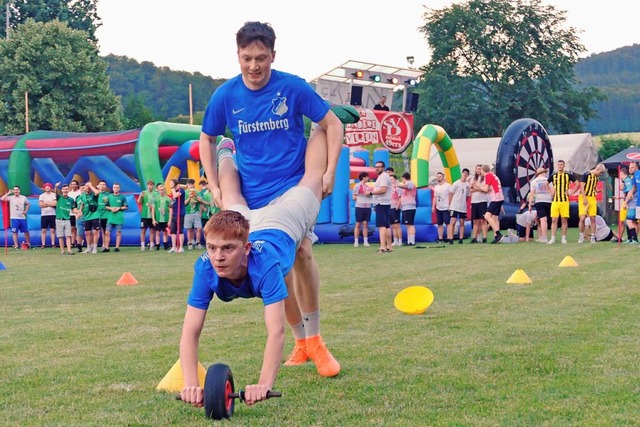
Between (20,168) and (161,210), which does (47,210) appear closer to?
(161,210)

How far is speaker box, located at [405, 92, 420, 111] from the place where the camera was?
39356mm

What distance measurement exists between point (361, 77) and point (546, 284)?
2983 cm

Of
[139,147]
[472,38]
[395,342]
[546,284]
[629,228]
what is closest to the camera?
[395,342]

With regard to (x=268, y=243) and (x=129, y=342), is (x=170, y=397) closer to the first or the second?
(x=268, y=243)

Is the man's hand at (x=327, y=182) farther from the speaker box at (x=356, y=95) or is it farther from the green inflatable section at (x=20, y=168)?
the speaker box at (x=356, y=95)

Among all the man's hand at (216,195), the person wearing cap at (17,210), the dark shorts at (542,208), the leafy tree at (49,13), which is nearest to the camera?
the man's hand at (216,195)

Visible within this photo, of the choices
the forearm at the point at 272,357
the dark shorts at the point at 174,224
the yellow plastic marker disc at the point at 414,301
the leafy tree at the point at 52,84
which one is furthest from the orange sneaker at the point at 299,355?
the leafy tree at the point at 52,84

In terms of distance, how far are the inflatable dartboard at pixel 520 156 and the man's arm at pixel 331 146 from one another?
20.9m

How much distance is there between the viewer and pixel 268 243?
15.8 ft

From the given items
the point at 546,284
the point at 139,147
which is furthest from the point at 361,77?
the point at 546,284

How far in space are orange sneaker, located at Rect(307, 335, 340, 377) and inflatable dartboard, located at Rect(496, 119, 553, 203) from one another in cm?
2115

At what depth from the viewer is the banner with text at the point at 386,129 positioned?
3759 cm

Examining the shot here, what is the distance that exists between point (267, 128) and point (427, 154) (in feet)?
67.7

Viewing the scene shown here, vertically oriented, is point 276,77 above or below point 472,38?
below
